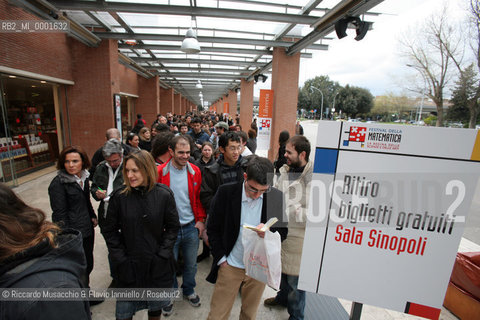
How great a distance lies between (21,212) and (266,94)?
8.72 metres

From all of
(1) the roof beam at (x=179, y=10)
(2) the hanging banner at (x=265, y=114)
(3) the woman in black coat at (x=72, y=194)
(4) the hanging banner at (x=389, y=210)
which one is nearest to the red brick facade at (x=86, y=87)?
(1) the roof beam at (x=179, y=10)

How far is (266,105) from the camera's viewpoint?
360 inches

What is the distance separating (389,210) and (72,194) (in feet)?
8.33

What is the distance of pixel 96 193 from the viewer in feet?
8.51

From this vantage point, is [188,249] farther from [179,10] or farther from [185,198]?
[179,10]

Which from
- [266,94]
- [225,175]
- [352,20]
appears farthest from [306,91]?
[225,175]

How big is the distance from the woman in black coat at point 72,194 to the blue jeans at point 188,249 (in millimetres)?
907

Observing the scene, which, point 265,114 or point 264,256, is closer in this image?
point 264,256

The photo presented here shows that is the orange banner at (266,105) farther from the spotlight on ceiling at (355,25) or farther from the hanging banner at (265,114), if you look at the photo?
the spotlight on ceiling at (355,25)

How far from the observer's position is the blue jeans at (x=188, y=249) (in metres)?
2.55

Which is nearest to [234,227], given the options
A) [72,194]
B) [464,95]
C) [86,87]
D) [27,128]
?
[72,194]

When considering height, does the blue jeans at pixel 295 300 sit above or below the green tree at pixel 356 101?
below

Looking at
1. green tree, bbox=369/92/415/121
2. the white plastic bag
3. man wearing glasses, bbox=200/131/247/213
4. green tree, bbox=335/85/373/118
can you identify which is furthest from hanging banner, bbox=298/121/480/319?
green tree, bbox=335/85/373/118

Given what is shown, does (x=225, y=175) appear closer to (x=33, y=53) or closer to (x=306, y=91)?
(x=33, y=53)
